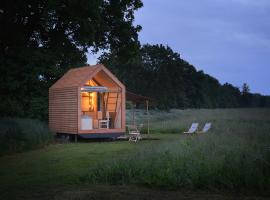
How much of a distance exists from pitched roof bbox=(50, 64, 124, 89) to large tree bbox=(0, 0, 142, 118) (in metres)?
0.91

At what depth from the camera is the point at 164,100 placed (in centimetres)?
6241

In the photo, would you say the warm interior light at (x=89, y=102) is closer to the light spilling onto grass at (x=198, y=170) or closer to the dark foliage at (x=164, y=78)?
the light spilling onto grass at (x=198, y=170)

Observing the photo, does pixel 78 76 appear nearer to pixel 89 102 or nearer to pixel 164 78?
pixel 89 102

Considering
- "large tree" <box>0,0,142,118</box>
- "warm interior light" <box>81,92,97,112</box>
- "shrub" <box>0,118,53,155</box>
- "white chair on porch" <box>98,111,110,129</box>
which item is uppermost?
"large tree" <box>0,0,142,118</box>

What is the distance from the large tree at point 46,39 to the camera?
78.0 feet

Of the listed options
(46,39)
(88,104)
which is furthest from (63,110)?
(46,39)

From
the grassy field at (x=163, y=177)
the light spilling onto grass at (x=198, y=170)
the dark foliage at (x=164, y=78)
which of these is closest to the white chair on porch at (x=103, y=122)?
the grassy field at (x=163, y=177)

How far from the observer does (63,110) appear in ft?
76.4

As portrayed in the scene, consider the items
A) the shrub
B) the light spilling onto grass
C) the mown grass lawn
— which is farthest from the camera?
the shrub

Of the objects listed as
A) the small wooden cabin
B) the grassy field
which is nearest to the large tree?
the small wooden cabin

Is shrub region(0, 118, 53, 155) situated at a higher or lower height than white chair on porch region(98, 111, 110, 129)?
lower

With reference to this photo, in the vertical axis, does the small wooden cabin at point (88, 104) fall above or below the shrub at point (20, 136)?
above

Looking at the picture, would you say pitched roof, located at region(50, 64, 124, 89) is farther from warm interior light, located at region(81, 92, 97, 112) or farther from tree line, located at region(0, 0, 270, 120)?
warm interior light, located at region(81, 92, 97, 112)

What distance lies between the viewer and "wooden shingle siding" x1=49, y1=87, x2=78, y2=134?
2241 centimetres
